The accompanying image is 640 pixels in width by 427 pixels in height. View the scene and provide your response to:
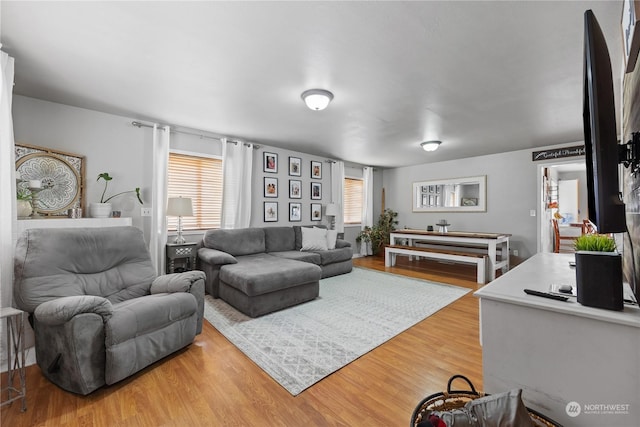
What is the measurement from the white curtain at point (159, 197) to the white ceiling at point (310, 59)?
0.87ft

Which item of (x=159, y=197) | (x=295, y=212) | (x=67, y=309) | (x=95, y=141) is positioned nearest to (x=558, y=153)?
(x=295, y=212)

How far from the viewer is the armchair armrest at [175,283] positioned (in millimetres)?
2289

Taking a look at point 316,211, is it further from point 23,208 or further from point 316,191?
point 23,208

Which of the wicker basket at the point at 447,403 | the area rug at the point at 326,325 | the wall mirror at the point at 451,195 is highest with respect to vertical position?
the wall mirror at the point at 451,195

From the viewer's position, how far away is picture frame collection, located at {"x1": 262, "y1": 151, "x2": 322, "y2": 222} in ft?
16.3

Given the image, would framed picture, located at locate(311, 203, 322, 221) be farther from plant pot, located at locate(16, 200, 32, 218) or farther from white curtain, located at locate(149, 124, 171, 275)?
plant pot, located at locate(16, 200, 32, 218)

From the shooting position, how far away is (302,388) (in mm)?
1743

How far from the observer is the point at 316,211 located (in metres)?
5.88

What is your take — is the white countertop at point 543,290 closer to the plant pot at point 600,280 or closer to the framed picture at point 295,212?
the plant pot at point 600,280

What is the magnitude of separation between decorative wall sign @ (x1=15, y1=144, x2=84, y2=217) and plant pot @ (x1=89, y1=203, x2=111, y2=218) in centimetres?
14

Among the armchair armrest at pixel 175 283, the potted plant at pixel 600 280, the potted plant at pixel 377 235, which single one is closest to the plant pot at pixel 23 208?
the armchair armrest at pixel 175 283

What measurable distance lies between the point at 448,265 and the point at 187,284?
207 inches

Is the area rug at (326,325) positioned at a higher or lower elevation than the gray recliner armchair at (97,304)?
lower

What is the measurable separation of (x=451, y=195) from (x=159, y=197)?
5838mm
